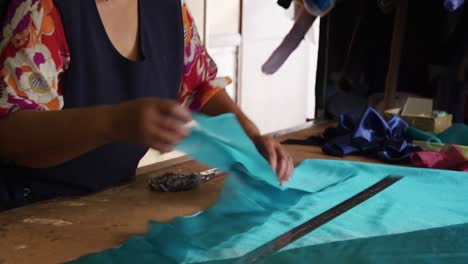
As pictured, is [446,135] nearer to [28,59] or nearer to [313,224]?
[313,224]

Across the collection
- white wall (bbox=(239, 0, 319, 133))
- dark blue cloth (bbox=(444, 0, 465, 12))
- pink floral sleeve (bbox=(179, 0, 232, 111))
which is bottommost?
white wall (bbox=(239, 0, 319, 133))

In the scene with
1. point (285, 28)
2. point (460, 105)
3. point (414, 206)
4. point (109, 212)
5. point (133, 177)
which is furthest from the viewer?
point (285, 28)

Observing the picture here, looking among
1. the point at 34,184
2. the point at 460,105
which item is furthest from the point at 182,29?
the point at 460,105

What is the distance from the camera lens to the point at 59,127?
0.83 m

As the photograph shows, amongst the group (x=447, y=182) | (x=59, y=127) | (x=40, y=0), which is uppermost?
(x=40, y=0)

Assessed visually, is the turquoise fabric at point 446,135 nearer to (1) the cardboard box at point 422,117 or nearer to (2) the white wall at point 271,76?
(1) the cardboard box at point 422,117

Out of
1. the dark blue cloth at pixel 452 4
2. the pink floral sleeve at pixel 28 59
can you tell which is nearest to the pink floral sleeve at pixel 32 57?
the pink floral sleeve at pixel 28 59

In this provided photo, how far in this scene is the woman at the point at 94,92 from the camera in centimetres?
80

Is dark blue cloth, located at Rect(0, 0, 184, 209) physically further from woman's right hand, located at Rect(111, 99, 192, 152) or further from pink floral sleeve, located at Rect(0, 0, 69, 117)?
woman's right hand, located at Rect(111, 99, 192, 152)

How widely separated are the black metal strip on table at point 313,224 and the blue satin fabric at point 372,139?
0.53ft

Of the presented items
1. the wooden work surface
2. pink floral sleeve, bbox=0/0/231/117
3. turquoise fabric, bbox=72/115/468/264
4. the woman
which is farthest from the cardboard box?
pink floral sleeve, bbox=0/0/231/117

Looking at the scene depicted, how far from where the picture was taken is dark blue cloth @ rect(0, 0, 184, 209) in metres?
1.00

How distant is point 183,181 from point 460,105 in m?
1.05

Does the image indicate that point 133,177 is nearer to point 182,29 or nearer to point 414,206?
point 182,29
